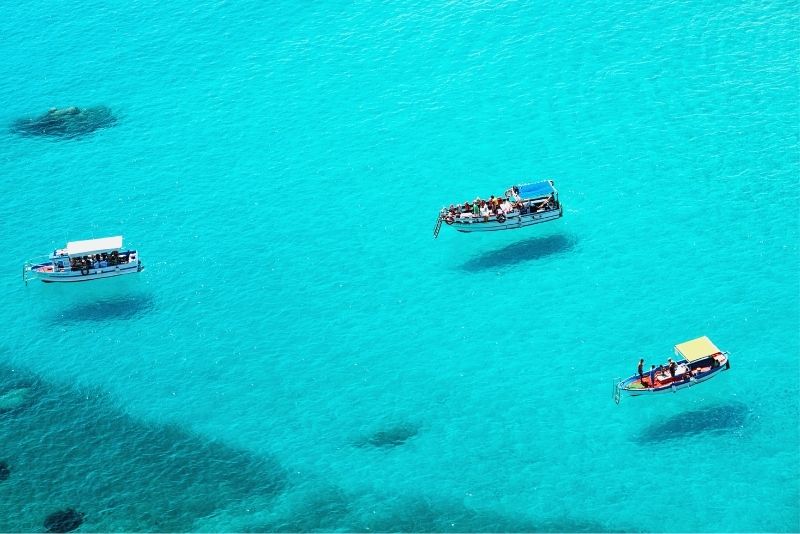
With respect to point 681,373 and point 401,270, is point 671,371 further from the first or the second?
point 401,270

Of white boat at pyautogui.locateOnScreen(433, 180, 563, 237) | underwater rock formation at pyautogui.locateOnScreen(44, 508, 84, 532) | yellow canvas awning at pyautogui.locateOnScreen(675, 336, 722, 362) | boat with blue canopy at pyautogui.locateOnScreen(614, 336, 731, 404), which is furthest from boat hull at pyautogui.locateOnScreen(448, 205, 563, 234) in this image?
underwater rock formation at pyautogui.locateOnScreen(44, 508, 84, 532)

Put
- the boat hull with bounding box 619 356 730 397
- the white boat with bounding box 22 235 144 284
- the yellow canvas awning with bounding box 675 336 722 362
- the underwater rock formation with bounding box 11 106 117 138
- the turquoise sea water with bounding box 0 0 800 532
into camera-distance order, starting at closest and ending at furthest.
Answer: the turquoise sea water with bounding box 0 0 800 532, the boat hull with bounding box 619 356 730 397, the yellow canvas awning with bounding box 675 336 722 362, the white boat with bounding box 22 235 144 284, the underwater rock formation with bounding box 11 106 117 138

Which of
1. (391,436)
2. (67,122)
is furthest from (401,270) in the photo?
(67,122)

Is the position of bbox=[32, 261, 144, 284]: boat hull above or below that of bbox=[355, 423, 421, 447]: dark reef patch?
above

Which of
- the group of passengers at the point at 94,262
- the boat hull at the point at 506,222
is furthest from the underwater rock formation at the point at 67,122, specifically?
the boat hull at the point at 506,222

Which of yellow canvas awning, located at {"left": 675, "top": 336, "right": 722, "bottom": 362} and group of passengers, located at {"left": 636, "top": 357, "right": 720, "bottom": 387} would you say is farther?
yellow canvas awning, located at {"left": 675, "top": 336, "right": 722, "bottom": 362}

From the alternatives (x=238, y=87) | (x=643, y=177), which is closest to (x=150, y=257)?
(x=238, y=87)

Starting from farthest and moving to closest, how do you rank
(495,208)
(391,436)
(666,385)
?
(495,208) → (391,436) → (666,385)

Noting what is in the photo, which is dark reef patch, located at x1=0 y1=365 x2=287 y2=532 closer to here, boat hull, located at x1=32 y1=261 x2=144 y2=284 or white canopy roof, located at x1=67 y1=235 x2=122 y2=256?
boat hull, located at x1=32 y1=261 x2=144 y2=284
